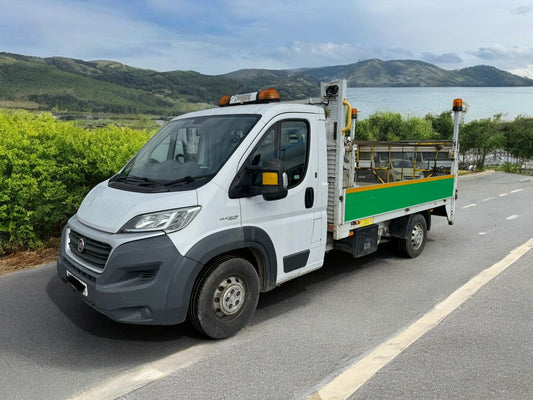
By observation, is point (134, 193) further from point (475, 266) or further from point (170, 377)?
point (475, 266)

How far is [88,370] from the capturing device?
300 cm

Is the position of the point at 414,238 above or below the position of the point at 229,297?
below

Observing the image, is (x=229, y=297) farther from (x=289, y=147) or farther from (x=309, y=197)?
(x=289, y=147)

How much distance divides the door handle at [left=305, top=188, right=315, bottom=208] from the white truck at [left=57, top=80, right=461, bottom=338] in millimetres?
10

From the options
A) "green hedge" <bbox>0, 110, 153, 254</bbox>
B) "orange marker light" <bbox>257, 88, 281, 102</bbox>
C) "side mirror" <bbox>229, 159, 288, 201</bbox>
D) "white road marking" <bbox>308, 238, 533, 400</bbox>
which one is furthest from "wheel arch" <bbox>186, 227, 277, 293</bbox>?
"green hedge" <bbox>0, 110, 153, 254</bbox>

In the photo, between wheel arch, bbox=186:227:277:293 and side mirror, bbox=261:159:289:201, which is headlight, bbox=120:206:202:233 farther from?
side mirror, bbox=261:159:289:201

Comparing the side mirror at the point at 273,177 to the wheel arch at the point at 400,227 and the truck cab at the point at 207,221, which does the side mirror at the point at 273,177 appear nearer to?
the truck cab at the point at 207,221

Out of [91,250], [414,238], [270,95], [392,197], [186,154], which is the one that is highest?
[270,95]

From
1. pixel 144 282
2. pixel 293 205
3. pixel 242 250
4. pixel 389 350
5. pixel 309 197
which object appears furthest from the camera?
pixel 309 197

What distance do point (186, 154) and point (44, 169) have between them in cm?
322

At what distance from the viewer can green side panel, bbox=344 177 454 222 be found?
182 inches

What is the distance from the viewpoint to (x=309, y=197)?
3994mm

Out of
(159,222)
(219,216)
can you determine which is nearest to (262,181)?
(219,216)

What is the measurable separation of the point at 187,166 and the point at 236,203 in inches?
23.9
